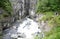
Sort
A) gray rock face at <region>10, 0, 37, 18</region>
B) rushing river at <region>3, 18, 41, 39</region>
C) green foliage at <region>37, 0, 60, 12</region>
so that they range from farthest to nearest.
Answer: gray rock face at <region>10, 0, 37, 18</region> → green foliage at <region>37, 0, 60, 12</region> → rushing river at <region>3, 18, 41, 39</region>

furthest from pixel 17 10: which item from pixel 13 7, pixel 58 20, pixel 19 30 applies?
pixel 58 20

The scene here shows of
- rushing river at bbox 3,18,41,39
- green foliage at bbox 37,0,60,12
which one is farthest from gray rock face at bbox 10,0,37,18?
rushing river at bbox 3,18,41,39

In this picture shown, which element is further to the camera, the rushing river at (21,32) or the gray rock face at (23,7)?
the gray rock face at (23,7)

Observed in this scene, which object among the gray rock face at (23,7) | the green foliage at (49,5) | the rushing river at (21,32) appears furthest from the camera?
the gray rock face at (23,7)

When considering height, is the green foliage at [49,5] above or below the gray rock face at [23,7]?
above

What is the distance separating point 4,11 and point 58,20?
39.5ft

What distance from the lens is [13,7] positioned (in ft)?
117

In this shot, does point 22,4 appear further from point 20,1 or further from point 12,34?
point 12,34

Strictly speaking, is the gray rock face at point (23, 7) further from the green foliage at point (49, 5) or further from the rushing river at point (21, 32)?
the rushing river at point (21, 32)

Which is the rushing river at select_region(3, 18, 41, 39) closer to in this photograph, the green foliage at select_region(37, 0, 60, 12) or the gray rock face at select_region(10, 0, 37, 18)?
the green foliage at select_region(37, 0, 60, 12)

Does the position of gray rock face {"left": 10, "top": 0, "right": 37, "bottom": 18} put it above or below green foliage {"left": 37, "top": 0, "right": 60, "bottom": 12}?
below

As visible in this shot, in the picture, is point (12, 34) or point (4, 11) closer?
point (12, 34)

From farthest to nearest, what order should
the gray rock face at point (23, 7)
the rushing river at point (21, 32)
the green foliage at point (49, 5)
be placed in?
the gray rock face at point (23, 7), the green foliage at point (49, 5), the rushing river at point (21, 32)

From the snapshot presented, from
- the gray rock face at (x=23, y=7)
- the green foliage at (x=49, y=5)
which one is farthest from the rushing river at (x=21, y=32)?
the gray rock face at (x=23, y=7)
